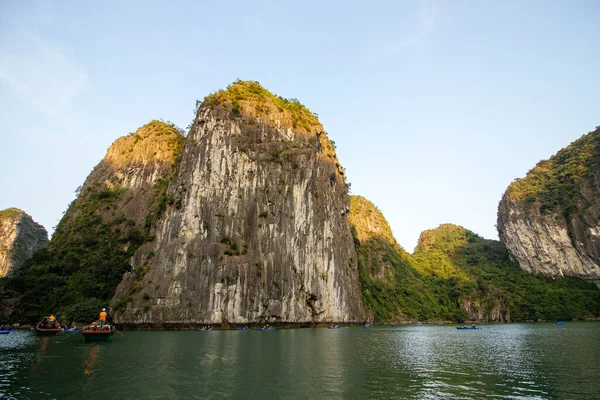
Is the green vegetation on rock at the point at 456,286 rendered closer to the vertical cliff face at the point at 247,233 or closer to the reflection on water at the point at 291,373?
the vertical cliff face at the point at 247,233

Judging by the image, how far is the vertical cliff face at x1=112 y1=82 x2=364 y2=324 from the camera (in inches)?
1799

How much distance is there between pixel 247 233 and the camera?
168 feet

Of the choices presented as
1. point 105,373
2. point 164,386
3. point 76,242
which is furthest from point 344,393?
point 76,242

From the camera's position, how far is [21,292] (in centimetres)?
5091

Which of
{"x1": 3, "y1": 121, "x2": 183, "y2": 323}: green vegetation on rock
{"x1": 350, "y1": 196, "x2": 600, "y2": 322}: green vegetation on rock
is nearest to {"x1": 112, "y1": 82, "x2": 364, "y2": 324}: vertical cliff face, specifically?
{"x1": 3, "y1": 121, "x2": 183, "y2": 323}: green vegetation on rock

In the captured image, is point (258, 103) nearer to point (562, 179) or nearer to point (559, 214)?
point (559, 214)

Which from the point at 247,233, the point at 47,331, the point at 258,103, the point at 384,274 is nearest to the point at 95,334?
the point at 47,331

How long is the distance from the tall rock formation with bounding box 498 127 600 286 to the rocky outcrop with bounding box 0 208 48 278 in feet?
388

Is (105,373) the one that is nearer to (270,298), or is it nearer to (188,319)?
(188,319)

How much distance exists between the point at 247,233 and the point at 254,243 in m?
1.81

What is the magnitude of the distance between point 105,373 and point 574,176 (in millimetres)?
91344

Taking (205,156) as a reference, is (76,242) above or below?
below

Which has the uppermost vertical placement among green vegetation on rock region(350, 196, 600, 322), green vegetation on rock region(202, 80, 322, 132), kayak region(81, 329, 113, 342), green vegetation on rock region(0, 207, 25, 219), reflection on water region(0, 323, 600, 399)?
green vegetation on rock region(202, 80, 322, 132)

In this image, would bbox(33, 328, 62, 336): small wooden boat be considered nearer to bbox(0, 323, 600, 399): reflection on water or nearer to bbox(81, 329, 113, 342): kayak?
bbox(81, 329, 113, 342): kayak
